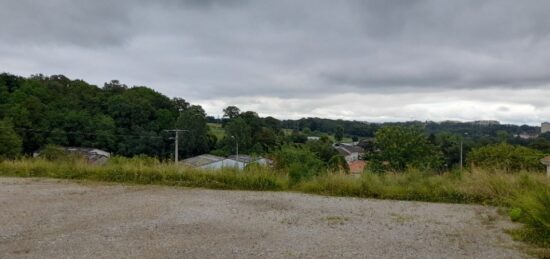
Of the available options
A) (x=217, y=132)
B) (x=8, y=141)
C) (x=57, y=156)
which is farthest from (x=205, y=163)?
(x=217, y=132)

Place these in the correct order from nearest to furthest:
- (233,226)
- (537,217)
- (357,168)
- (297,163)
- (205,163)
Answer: (537,217)
(233,226)
(297,163)
(357,168)
(205,163)

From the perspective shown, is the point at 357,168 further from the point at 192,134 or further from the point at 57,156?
the point at 192,134

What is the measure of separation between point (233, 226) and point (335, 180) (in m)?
3.32

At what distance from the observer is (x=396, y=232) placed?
16.3 ft

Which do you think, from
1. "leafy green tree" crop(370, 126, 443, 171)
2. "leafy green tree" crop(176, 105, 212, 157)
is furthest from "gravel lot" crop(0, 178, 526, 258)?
"leafy green tree" crop(176, 105, 212, 157)

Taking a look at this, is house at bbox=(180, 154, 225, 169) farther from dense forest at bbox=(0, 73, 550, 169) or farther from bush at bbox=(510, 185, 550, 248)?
dense forest at bbox=(0, 73, 550, 169)

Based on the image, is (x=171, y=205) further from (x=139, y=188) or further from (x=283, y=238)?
(x=283, y=238)

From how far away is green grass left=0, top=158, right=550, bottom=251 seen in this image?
23.3ft

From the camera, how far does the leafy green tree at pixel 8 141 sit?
130ft

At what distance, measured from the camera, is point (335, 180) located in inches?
313

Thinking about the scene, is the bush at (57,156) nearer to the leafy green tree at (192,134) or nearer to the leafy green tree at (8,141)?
the leafy green tree at (8,141)

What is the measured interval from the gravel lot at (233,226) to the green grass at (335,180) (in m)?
0.48

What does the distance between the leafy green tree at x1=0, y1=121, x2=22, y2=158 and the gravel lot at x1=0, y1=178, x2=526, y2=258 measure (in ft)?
127

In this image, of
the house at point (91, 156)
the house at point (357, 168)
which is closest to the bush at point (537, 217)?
the house at point (357, 168)
